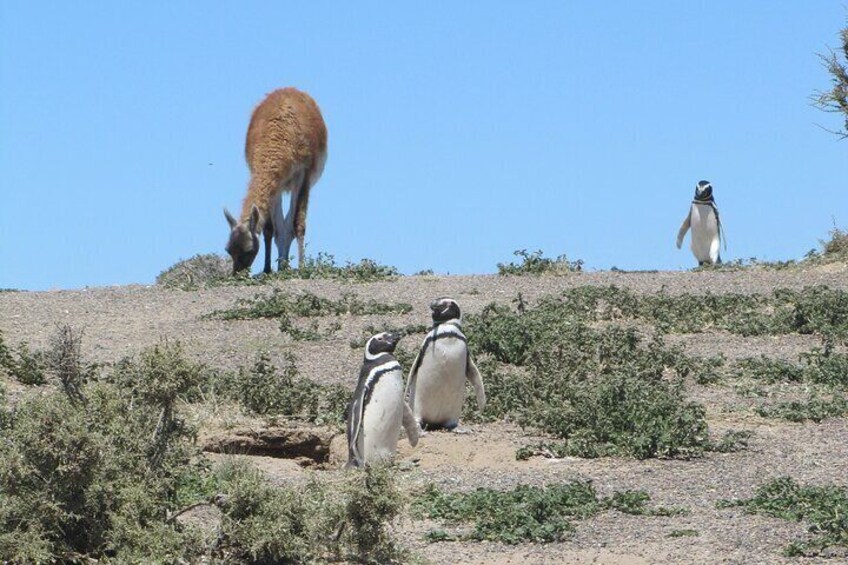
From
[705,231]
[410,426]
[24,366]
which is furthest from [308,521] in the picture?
[705,231]

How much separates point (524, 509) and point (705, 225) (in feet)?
55.7

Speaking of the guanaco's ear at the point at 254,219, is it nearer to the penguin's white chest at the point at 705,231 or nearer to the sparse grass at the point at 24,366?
the penguin's white chest at the point at 705,231

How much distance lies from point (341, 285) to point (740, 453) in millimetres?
9124

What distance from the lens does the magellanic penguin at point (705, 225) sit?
25.7 metres

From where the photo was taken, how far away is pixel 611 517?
9.48 metres

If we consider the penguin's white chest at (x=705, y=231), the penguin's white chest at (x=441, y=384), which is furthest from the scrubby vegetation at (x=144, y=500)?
the penguin's white chest at (x=705, y=231)

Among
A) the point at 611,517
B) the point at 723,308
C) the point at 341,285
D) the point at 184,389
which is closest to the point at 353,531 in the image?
the point at 184,389

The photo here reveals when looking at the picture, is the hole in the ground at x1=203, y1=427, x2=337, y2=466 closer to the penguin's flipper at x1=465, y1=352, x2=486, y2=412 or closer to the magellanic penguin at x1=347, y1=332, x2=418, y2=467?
Answer: the magellanic penguin at x1=347, y1=332, x2=418, y2=467

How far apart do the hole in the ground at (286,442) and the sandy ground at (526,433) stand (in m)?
0.68

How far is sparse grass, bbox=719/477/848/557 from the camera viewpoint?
8562 mm

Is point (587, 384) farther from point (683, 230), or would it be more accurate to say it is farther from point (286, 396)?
point (683, 230)

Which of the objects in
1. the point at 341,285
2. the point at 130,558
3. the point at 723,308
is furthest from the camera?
the point at 341,285

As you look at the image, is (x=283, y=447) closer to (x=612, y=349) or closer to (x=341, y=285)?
(x=612, y=349)

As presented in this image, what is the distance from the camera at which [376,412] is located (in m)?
11.4
